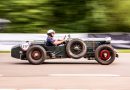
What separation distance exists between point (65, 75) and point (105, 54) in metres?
2.74

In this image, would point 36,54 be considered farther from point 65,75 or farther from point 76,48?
point 65,75

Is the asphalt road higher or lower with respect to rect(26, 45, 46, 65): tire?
lower

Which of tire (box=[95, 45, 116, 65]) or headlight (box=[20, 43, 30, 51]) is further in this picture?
headlight (box=[20, 43, 30, 51])

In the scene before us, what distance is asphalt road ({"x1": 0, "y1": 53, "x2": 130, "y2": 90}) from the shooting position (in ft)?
34.4

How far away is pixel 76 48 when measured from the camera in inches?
577

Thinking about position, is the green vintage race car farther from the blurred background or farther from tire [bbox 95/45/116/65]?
the blurred background

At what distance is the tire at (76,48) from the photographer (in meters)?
14.5

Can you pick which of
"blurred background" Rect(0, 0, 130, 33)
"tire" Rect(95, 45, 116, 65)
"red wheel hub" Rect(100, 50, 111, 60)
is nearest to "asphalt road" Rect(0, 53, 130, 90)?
"tire" Rect(95, 45, 116, 65)

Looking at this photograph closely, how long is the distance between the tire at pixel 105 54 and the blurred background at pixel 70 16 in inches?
385

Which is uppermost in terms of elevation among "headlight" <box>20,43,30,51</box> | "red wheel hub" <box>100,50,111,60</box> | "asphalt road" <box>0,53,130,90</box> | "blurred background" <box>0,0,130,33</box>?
"blurred background" <box>0,0,130,33</box>

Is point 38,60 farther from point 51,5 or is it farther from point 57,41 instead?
point 51,5

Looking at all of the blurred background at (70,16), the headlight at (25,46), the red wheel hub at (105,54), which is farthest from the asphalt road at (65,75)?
the blurred background at (70,16)

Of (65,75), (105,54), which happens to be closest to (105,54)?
(105,54)

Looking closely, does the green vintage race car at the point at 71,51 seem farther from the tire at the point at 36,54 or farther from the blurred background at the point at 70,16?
the blurred background at the point at 70,16
